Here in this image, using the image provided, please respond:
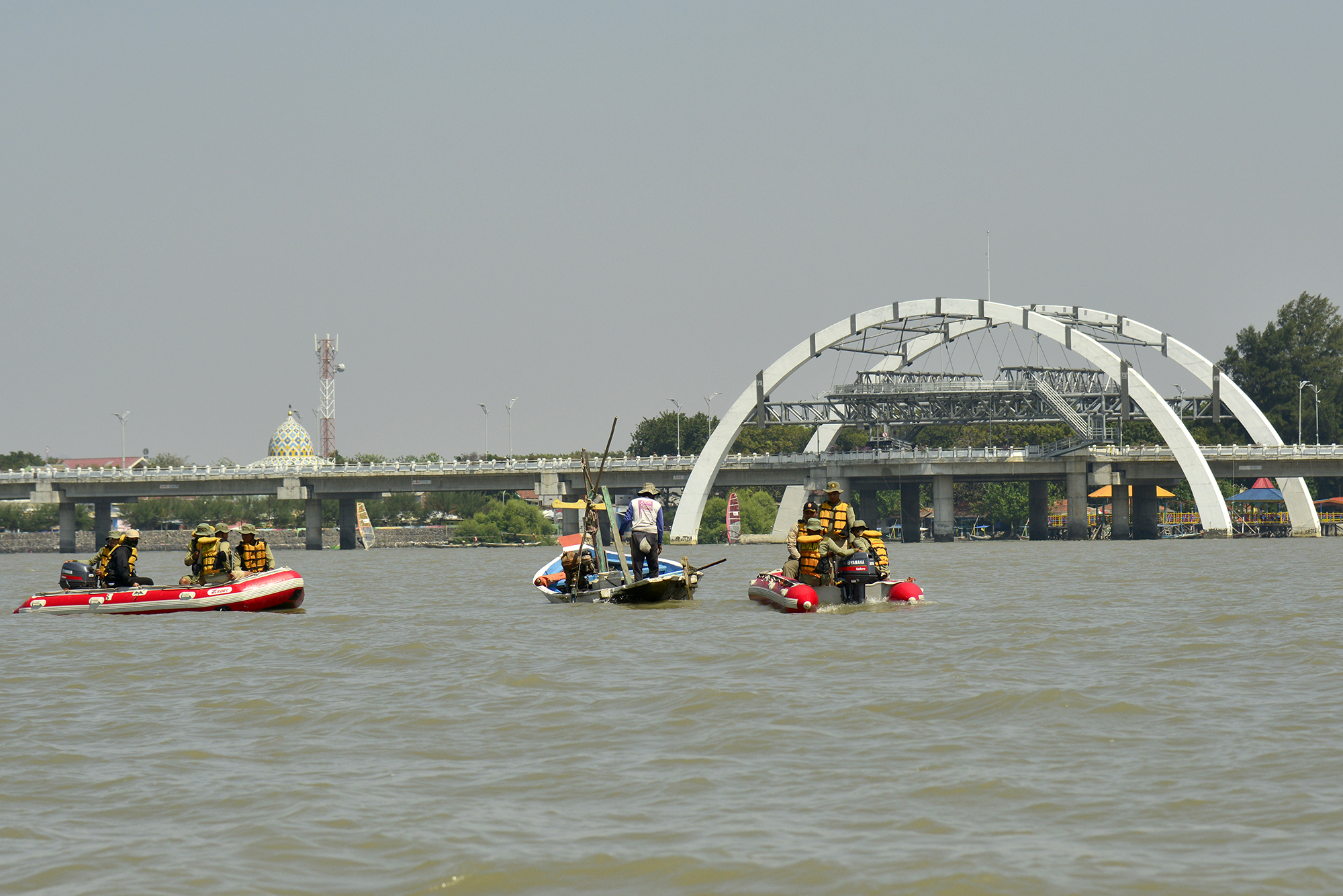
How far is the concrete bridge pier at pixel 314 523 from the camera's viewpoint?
101562mm

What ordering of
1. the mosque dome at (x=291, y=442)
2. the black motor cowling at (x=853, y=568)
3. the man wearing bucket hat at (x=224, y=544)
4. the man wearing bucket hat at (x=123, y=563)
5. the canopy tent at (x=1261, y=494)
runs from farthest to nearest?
1. the mosque dome at (x=291, y=442)
2. the canopy tent at (x=1261, y=494)
3. the man wearing bucket hat at (x=224, y=544)
4. the man wearing bucket hat at (x=123, y=563)
5. the black motor cowling at (x=853, y=568)

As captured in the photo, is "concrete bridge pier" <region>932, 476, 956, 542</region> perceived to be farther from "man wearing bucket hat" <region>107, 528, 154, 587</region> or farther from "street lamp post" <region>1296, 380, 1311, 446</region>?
"man wearing bucket hat" <region>107, 528, 154, 587</region>

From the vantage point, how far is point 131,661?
64.8ft

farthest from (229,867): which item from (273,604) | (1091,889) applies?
(273,604)

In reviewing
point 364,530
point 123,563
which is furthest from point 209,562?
point 364,530

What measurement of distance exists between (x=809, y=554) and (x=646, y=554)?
3851 mm

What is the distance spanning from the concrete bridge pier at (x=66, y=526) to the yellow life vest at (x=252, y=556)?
8166 cm

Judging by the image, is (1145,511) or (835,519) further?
(1145,511)

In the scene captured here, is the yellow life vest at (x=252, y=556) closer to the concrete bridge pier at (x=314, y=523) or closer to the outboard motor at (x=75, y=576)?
the outboard motor at (x=75, y=576)

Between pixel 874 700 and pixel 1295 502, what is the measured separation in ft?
290

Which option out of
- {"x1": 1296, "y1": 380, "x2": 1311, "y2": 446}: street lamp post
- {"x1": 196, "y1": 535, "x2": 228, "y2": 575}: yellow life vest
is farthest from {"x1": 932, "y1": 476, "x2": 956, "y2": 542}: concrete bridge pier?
{"x1": 196, "y1": 535, "x2": 228, "y2": 575}: yellow life vest

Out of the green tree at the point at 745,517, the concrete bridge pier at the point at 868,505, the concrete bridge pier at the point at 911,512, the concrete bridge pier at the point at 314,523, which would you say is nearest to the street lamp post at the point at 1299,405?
the concrete bridge pier at the point at 911,512

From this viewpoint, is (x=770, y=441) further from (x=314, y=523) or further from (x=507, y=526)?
(x=314, y=523)

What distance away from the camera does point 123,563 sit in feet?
93.6
